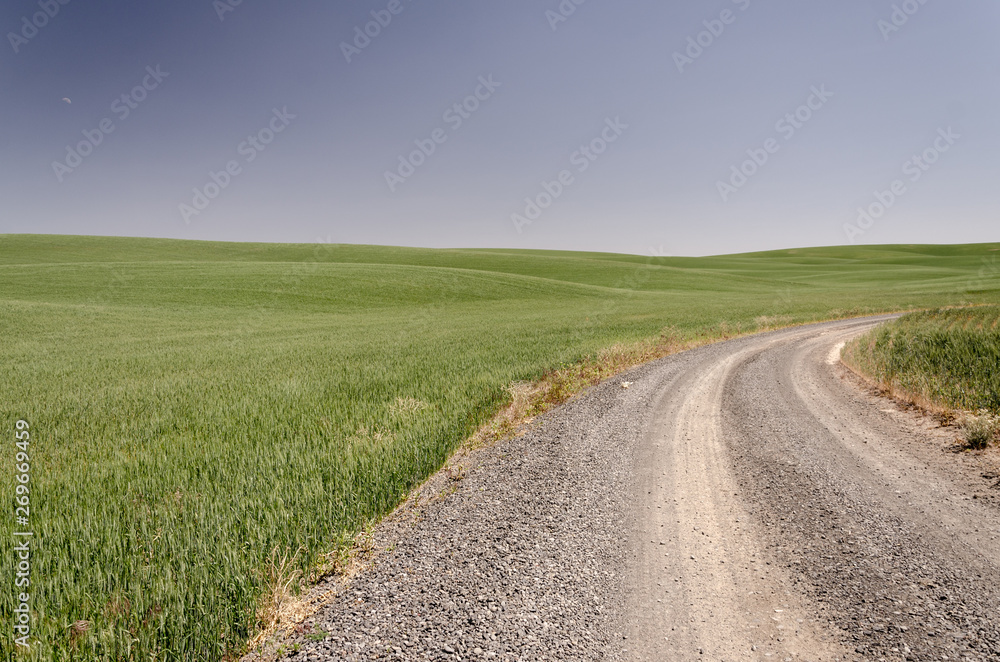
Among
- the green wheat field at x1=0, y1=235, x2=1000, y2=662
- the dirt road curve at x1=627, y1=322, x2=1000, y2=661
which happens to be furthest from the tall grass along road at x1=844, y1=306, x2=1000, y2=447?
the green wheat field at x1=0, y1=235, x2=1000, y2=662

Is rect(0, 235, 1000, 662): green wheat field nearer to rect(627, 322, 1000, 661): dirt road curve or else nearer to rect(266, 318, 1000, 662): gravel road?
rect(266, 318, 1000, 662): gravel road

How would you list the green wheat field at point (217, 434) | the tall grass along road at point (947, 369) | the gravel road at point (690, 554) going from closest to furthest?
the gravel road at point (690, 554), the green wheat field at point (217, 434), the tall grass along road at point (947, 369)

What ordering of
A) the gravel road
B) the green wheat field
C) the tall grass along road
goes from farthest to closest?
the tall grass along road, the green wheat field, the gravel road

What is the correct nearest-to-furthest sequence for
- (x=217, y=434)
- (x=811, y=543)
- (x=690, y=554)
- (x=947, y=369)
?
(x=690, y=554) < (x=811, y=543) < (x=217, y=434) < (x=947, y=369)

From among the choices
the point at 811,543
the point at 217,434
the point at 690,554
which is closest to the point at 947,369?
the point at 811,543

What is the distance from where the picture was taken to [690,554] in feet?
16.2

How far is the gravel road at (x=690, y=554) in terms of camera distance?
3.67m

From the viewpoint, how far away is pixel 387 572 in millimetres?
4629

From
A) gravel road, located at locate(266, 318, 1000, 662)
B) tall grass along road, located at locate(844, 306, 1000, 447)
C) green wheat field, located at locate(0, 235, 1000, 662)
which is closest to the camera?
gravel road, located at locate(266, 318, 1000, 662)

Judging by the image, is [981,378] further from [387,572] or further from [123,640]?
[123,640]

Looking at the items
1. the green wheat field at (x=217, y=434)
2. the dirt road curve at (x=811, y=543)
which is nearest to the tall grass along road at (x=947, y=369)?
the dirt road curve at (x=811, y=543)

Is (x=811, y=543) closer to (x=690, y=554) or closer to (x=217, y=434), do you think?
(x=690, y=554)

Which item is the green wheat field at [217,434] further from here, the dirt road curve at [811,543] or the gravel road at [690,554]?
the dirt road curve at [811,543]

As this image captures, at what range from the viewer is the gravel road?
12.0 feet
